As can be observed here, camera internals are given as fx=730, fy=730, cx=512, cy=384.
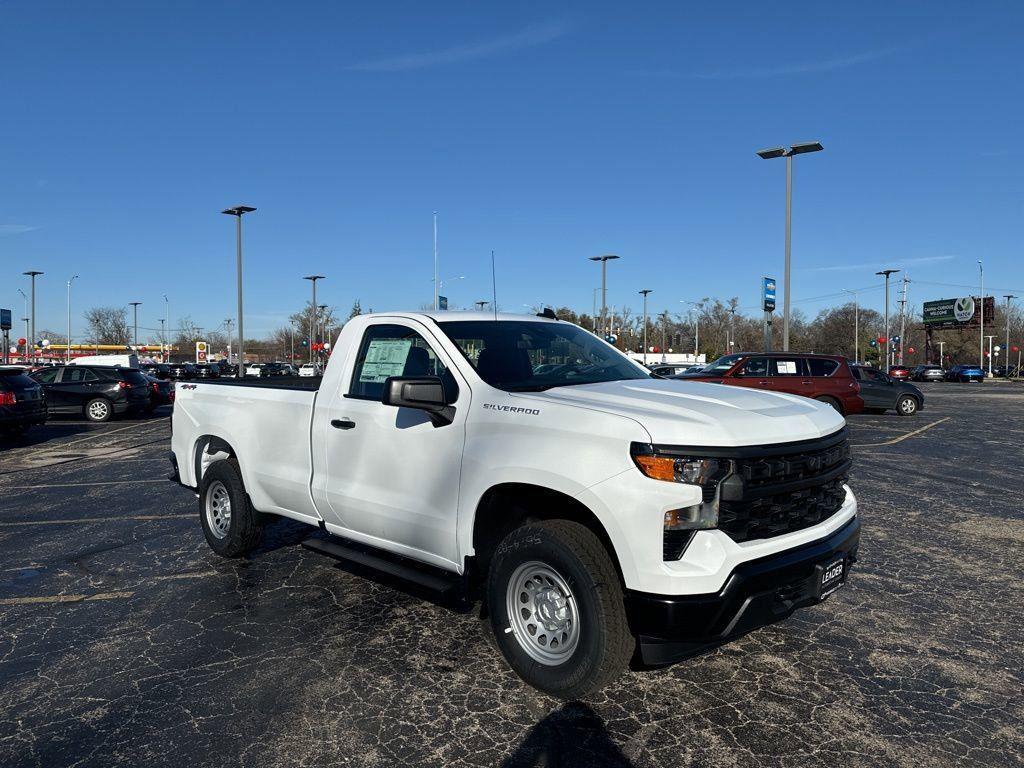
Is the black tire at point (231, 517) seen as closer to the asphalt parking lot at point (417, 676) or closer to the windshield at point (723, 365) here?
the asphalt parking lot at point (417, 676)

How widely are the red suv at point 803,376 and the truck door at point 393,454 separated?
14219 mm

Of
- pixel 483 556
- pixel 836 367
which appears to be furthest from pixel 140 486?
pixel 836 367

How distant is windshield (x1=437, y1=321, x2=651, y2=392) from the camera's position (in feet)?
13.8

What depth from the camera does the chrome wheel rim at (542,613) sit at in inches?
135

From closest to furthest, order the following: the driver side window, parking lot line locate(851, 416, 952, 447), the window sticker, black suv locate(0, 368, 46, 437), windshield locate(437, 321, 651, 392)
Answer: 1. windshield locate(437, 321, 651, 392)
2. the driver side window
3. the window sticker
4. parking lot line locate(851, 416, 952, 447)
5. black suv locate(0, 368, 46, 437)

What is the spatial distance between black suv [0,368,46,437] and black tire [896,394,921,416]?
21.6m

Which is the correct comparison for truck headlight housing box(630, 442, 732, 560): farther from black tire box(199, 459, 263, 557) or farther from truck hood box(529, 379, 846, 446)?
black tire box(199, 459, 263, 557)

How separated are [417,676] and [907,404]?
2061 cm

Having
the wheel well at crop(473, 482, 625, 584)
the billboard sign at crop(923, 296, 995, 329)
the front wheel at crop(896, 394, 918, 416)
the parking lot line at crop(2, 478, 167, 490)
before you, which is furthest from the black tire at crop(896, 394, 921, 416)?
the billboard sign at crop(923, 296, 995, 329)

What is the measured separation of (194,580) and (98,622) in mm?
837

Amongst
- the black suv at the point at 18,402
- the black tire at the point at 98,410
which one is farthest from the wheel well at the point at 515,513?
the black tire at the point at 98,410

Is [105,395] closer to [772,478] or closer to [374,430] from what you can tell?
[374,430]

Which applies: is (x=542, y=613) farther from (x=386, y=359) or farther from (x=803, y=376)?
(x=803, y=376)

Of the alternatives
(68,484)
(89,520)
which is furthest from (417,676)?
(68,484)
